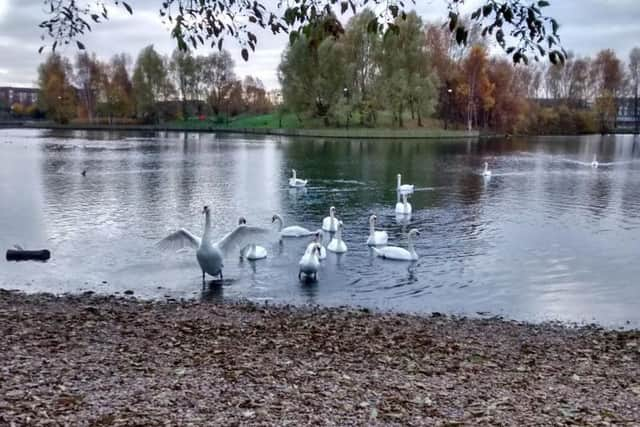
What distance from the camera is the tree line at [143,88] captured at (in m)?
118

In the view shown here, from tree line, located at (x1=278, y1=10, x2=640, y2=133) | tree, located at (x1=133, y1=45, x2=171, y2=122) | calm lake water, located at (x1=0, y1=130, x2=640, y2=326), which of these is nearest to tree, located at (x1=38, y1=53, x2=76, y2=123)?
tree, located at (x1=133, y1=45, x2=171, y2=122)

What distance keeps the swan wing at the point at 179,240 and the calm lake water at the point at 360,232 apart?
866 millimetres

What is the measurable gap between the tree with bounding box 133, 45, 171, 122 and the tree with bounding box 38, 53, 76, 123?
15917 millimetres

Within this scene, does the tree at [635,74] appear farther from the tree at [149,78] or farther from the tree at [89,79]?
the tree at [89,79]

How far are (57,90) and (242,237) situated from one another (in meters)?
122

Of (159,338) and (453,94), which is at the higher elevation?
(453,94)

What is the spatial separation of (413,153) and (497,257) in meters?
40.5

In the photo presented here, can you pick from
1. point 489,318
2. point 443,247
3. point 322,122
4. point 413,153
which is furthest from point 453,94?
point 489,318

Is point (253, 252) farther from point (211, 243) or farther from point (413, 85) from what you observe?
point (413, 85)

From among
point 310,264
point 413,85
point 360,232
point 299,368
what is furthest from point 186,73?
point 299,368

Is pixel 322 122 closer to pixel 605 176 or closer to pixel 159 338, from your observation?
pixel 605 176

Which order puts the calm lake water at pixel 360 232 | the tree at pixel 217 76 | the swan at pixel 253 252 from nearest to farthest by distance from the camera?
the calm lake water at pixel 360 232 → the swan at pixel 253 252 → the tree at pixel 217 76

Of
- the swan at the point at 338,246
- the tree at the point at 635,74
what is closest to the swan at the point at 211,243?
the swan at the point at 338,246

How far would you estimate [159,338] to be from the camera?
8.38 metres
